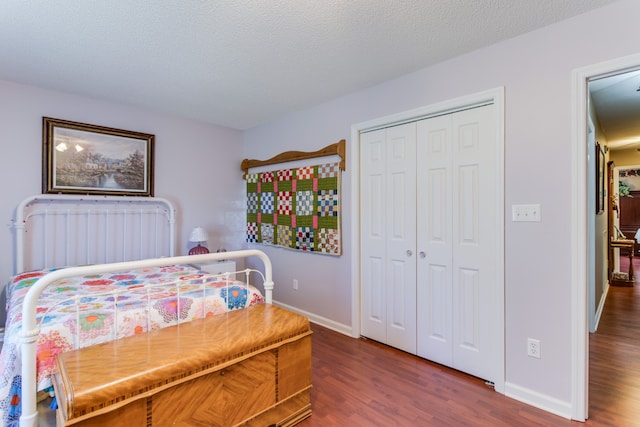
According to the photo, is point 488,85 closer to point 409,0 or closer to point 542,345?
point 409,0

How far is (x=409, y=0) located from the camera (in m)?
1.74

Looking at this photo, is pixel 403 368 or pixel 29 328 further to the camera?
pixel 403 368

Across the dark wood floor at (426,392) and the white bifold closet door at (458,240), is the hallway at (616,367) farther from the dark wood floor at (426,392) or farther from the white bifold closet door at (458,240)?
the white bifold closet door at (458,240)

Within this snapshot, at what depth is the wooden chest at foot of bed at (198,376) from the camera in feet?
4.10

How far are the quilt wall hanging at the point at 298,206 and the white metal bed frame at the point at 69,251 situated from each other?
57 cm

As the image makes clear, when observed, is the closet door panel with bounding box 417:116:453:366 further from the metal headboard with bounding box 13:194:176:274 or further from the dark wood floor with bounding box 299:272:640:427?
the metal headboard with bounding box 13:194:176:274

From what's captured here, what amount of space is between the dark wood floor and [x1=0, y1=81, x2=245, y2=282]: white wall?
88.4 inches

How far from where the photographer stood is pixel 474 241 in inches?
92.5

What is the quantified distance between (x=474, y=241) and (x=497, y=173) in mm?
507

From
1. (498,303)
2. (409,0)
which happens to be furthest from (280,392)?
(409,0)

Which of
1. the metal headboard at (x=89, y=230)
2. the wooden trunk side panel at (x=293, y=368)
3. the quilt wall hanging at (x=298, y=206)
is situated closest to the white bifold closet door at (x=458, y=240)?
the quilt wall hanging at (x=298, y=206)

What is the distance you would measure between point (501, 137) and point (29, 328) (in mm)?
2735

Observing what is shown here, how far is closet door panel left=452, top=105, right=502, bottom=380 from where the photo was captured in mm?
2250

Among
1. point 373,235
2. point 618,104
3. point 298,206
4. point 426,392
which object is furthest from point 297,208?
point 618,104
